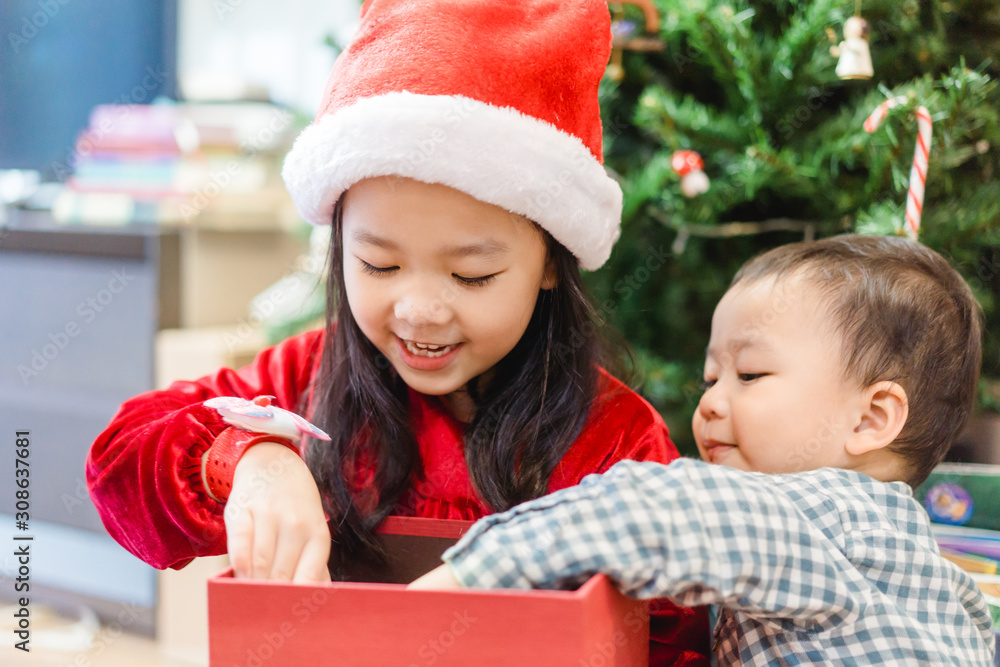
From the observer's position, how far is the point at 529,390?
930 millimetres

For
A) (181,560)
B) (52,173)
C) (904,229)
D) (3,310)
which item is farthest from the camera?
(52,173)

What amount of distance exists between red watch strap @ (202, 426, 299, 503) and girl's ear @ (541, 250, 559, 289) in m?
0.31

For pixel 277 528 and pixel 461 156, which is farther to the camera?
pixel 461 156

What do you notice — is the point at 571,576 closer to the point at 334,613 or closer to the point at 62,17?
the point at 334,613

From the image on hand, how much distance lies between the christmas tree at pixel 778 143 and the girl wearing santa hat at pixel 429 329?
0.96ft

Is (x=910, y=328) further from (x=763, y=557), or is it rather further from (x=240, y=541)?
(x=240, y=541)

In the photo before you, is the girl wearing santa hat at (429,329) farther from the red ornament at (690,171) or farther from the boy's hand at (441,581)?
the red ornament at (690,171)

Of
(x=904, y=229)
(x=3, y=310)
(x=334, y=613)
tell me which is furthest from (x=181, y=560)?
(x=3, y=310)

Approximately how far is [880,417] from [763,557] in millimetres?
290

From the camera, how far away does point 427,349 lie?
2.75ft

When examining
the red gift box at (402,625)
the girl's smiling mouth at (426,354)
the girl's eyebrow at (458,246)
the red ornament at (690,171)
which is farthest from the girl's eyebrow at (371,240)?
the red ornament at (690,171)

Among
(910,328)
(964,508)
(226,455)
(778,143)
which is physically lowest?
(964,508)

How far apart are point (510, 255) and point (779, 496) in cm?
32

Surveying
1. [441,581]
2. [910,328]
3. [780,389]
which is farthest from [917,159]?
[441,581]
